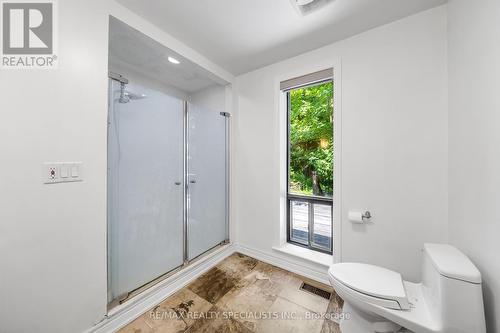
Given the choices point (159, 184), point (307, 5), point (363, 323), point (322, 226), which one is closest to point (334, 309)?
point (363, 323)

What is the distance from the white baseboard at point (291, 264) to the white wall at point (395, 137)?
1.00ft

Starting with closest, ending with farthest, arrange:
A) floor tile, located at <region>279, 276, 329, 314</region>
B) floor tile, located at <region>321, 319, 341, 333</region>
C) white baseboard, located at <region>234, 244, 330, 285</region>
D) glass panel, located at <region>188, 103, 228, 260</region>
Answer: floor tile, located at <region>321, 319, 341, 333</region> → floor tile, located at <region>279, 276, 329, 314</region> → white baseboard, located at <region>234, 244, 330, 285</region> → glass panel, located at <region>188, 103, 228, 260</region>

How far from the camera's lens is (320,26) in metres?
1.51

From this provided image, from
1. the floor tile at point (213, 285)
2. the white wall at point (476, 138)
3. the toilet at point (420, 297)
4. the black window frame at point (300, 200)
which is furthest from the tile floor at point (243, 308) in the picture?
the white wall at point (476, 138)

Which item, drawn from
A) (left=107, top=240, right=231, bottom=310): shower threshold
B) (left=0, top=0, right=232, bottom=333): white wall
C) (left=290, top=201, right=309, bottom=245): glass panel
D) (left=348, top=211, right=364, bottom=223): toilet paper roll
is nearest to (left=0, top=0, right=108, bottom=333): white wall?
(left=0, top=0, right=232, bottom=333): white wall

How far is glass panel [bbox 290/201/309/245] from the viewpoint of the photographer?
6.92 ft

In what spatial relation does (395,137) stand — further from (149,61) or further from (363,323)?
(149,61)

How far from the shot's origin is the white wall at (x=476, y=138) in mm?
827

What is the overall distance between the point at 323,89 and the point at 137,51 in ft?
6.56

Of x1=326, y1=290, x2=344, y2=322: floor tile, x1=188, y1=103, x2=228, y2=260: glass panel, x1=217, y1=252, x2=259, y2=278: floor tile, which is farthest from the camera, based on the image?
x1=188, y1=103, x2=228, y2=260: glass panel

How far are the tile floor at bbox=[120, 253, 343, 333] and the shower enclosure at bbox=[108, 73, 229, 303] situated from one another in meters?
0.29

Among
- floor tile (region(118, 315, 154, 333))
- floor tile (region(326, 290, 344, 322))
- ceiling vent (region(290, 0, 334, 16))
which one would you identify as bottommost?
floor tile (region(118, 315, 154, 333))

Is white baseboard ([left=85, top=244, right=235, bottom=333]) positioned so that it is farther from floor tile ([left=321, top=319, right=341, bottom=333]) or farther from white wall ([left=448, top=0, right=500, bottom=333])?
white wall ([left=448, top=0, right=500, bottom=333])

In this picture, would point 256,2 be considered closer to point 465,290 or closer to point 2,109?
point 2,109
